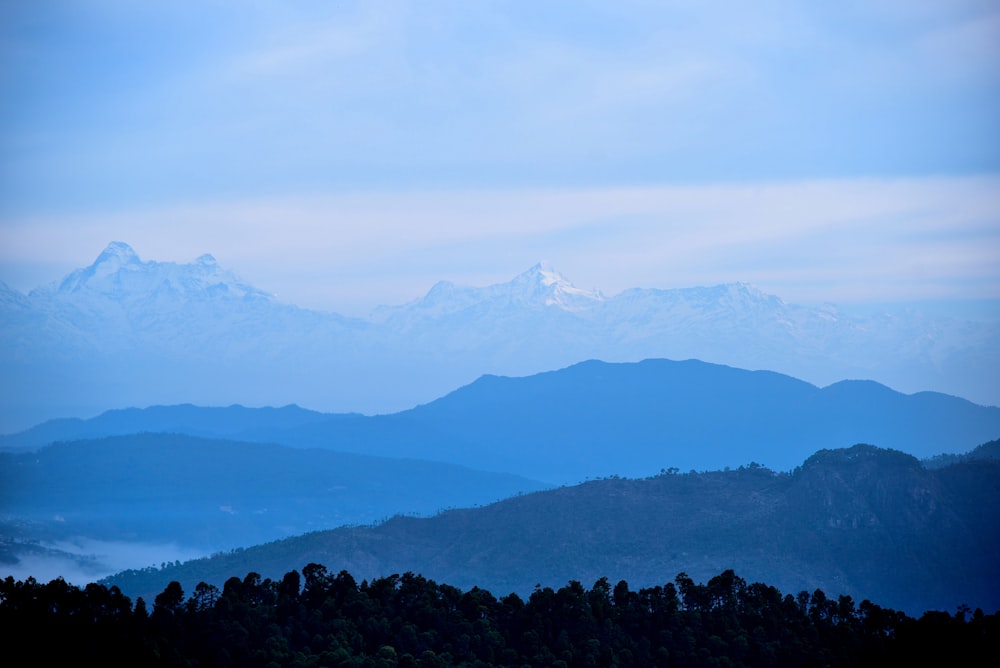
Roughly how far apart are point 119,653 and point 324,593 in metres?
26.9

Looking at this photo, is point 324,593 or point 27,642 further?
point 324,593

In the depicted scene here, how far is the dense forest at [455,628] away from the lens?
4090 inches

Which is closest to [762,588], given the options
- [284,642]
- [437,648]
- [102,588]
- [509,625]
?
[509,625]

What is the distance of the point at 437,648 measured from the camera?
112m

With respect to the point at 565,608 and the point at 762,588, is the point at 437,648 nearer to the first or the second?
the point at 565,608

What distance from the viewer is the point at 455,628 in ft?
378

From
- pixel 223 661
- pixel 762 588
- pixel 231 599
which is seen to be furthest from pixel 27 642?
pixel 762 588

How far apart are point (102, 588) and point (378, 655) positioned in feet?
74.2

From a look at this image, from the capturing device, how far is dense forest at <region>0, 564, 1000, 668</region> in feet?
341

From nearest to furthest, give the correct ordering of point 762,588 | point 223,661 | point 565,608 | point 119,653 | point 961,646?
1. point 119,653
2. point 223,661
3. point 961,646
4. point 565,608
5. point 762,588

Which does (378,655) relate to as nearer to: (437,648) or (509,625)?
(437,648)

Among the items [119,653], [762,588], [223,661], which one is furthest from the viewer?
[762,588]

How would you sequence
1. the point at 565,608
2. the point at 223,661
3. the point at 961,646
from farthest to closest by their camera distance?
the point at 565,608
the point at 961,646
the point at 223,661

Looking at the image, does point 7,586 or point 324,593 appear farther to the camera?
point 324,593
